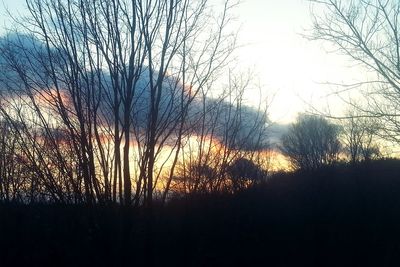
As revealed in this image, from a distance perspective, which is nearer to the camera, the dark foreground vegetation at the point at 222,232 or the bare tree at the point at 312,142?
the dark foreground vegetation at the point at 222,232

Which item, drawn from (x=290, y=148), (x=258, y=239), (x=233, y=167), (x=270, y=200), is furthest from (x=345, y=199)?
(x=290, y=148)

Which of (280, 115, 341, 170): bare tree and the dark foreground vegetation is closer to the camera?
the dark foreground vegetation

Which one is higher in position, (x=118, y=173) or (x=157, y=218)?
(x=118, y=173)

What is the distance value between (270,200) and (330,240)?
11.2ft

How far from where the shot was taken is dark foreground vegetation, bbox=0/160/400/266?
8.84m

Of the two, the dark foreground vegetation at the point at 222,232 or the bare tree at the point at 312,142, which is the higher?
the bare tree at the point at 312,142

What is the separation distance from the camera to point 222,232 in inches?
402

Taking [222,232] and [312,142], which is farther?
[312,142]

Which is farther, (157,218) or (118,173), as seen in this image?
(157,218)

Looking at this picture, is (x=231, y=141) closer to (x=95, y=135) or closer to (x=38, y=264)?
(x=95, y=135)

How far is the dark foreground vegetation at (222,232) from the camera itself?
8.84 meters

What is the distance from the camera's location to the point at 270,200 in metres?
12.8

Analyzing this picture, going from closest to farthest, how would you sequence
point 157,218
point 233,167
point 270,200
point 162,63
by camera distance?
point 162,63, point 157,218, point 270,200, point 233,167

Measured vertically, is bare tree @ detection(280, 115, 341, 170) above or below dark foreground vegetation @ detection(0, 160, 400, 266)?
above
